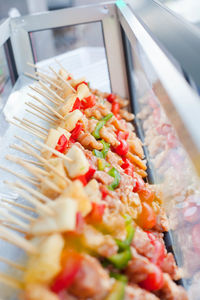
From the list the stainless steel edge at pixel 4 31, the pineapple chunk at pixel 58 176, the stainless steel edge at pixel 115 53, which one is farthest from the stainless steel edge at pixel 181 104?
the stainless steel edge at pixel 115 53

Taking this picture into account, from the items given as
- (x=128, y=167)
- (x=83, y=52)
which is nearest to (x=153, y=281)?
(x=128, y=167)

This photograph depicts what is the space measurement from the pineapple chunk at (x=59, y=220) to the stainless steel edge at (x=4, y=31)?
225cm

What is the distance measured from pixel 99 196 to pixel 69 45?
322cm

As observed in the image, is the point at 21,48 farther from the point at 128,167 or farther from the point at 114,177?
the point at 114,177

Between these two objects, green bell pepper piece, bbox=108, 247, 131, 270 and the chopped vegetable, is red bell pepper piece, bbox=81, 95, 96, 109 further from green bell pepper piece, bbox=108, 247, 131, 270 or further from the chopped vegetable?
green bell pepper piece, bbox=108, 247, 131, 270

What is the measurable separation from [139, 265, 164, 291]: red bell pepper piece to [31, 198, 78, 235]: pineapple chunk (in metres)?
0.46

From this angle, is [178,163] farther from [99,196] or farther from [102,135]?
[102,135]

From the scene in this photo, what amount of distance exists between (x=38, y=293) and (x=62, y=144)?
118 cm

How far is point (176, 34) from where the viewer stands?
1801 mm

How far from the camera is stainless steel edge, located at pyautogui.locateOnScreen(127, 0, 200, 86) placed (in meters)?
1.48

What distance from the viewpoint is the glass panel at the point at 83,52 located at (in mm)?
4036

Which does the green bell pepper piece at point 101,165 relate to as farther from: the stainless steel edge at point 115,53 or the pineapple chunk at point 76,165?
the stainless steel edge at point 115,53

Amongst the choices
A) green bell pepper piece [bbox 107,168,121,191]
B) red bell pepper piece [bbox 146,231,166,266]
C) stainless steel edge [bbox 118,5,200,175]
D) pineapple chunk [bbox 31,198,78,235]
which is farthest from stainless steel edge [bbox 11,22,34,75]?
pineapple chunk [bbox 31,198,78,235]

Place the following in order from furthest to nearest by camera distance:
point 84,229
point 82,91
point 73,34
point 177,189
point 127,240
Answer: point 73,34 → point 82,91 → point 177,189 → point 127,240 → point 84,229
